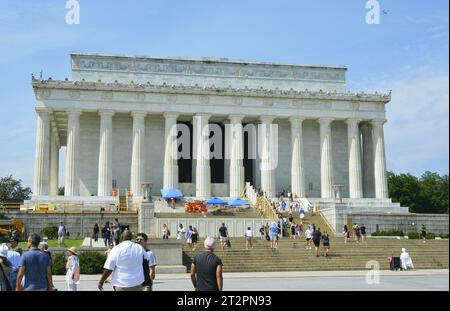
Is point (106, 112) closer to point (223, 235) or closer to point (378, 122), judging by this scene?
point (223, 235)

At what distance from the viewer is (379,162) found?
72625 millimetres

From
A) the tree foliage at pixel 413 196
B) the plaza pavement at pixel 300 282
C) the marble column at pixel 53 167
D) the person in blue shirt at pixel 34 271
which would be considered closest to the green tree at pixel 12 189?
the marble column at pixel 53 167

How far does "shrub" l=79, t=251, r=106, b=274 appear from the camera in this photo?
32.1 metres

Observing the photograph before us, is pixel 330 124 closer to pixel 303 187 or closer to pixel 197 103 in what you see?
pixel 303 187

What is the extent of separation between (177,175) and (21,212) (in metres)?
20.9

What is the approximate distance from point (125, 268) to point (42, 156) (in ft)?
180

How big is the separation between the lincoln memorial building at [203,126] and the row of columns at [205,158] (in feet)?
0.40

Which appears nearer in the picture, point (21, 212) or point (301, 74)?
point (21, 212)

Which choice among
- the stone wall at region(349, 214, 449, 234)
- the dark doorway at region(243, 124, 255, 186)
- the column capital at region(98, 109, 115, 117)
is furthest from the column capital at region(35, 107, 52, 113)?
the stone wall at region(349, 214, 449, 234)

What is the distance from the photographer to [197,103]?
223 feet

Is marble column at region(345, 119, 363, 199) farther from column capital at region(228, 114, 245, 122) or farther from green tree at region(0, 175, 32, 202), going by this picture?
green tree at region(0, 175, 32, 202)

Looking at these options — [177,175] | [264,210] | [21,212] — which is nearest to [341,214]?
[264,210]

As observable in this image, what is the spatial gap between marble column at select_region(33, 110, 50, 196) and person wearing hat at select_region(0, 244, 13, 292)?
50.8 meters

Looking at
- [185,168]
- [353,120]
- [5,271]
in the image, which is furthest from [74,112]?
[5,271]
